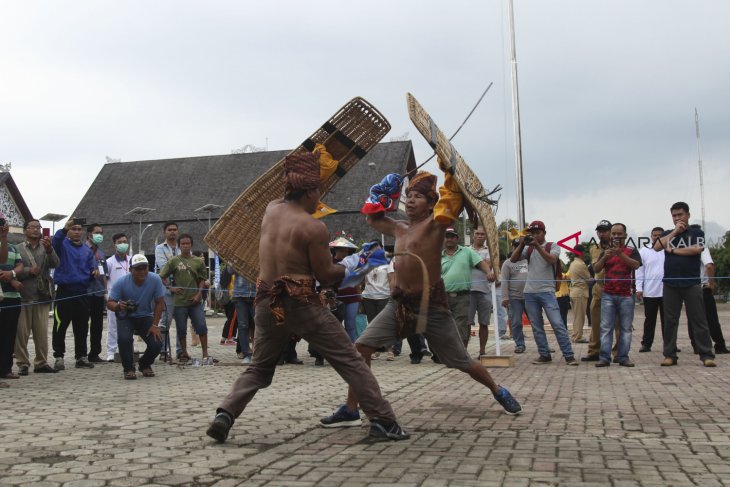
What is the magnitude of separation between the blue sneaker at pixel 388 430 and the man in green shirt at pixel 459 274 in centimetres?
572

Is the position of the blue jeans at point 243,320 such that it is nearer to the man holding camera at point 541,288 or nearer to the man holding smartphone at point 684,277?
the man holding camera at point 541,288

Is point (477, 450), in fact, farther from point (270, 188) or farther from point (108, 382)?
point (108, 382)

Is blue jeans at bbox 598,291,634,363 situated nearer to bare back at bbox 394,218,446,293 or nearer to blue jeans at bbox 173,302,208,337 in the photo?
bare back at bbox 394,218,446,293

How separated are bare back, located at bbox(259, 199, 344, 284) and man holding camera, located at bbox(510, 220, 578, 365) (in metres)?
5.85

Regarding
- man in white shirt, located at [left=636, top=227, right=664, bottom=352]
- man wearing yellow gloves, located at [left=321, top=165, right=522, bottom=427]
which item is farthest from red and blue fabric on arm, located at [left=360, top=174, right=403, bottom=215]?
man in white shirt, located at [left=636, top=227, right=664, bottom=352]

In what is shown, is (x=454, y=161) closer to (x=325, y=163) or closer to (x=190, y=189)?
(x=325, y=163)

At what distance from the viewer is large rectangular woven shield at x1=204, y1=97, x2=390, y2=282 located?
24.8ft

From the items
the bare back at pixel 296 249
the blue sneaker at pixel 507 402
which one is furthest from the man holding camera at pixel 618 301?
the bare back at pixel 296 249

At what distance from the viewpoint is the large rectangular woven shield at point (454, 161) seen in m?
6.38

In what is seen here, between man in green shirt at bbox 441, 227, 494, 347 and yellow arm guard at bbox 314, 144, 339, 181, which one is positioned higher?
yellow arm guard at bbox 314, 144, 339, 181

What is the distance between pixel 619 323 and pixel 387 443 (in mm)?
6376

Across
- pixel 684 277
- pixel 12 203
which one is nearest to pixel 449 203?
pixel 684 277

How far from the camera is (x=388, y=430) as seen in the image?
5.36 meters

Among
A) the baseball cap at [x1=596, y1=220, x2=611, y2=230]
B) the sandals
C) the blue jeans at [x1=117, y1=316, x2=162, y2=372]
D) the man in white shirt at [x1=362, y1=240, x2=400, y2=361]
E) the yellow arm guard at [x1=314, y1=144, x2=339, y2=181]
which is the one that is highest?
the yellow arm guard at [x1=314, y1=144, x2=339, y2=181]
